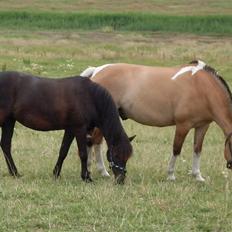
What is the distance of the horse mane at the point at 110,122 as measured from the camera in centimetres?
789

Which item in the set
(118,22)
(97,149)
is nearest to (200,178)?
(97,149)

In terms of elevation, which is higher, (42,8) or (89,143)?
(89,143)

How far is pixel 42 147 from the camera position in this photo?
10539 mm

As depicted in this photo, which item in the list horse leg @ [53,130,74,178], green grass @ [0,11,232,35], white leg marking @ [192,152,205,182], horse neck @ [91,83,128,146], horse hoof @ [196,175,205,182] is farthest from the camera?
green grass @ [0,11,232,35]

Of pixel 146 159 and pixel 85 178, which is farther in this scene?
pixel 146 159

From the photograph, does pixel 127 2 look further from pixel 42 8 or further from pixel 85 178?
pixel 85 178

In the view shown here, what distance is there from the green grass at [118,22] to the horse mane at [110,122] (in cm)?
3825

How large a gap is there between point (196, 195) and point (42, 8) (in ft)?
165

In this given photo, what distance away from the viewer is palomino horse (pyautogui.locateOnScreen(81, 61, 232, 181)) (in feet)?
28.7

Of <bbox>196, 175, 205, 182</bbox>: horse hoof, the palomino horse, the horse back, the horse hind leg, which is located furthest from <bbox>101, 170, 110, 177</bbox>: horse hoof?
<bbox>196, 175, 205, 182</bbox>: horse hoof

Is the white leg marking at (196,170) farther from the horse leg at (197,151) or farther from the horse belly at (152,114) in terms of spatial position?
the horse belly at (152,114)

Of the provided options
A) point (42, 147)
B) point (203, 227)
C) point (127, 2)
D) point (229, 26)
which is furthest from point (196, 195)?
point (127, 2)

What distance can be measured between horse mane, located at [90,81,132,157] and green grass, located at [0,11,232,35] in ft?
125

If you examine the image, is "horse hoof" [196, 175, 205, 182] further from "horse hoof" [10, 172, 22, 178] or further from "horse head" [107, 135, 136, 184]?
"horse hoof" [10, 172, 22, 178]
